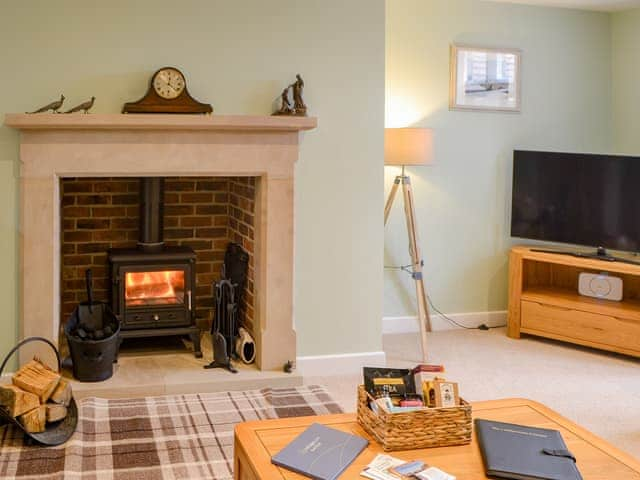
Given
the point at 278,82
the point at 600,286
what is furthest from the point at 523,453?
the point at 600,286

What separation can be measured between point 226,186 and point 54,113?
4.21ft

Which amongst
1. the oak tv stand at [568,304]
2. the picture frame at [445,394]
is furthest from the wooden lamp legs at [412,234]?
the picture frame at [445,394]

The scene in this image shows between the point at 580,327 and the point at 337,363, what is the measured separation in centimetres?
164

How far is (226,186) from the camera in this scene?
5.01m

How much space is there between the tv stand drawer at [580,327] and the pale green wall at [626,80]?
1430mm

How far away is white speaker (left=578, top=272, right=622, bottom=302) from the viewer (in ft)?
17.3

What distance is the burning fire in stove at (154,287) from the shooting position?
14.9 ft

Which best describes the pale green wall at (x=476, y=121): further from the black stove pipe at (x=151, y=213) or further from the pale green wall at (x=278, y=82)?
the black stove pipe at (x=151, y=213)

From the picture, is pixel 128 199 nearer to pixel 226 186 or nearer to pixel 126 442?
pixel 226 186

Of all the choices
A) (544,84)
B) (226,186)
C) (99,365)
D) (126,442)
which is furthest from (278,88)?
(544,84)

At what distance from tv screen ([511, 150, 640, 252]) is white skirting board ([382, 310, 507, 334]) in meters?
0.60

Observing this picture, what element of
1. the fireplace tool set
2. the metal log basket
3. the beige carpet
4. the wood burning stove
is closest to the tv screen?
the beige carpet

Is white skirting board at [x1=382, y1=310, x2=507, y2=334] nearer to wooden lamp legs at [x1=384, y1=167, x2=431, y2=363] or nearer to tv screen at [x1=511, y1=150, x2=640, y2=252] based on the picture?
wooden lamp legs at [x1=384, y1=167, x2=431, y2=363]

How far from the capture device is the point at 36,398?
349 centimetres
